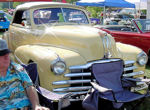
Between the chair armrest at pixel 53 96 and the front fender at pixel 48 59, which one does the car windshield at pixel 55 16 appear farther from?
the chair armrest at pixel 53 96

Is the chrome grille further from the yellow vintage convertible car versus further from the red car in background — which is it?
the red car in background

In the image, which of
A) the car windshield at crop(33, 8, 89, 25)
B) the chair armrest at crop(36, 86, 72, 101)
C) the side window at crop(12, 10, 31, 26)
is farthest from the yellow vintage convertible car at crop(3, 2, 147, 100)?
the chair armrest at crop(36, 86, 72, 101)

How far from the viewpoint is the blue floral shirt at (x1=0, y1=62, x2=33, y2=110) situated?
2.34 metres

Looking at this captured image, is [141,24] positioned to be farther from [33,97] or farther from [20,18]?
[33,97]

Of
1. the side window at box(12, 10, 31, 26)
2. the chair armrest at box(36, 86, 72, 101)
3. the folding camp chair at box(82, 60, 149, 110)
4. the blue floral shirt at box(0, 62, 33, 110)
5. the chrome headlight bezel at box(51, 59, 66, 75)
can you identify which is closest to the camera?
the blue floral shirt at box(0, 62, 33, 110)

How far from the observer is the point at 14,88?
2389mm

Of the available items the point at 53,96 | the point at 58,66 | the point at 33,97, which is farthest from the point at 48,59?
the point at 33,97

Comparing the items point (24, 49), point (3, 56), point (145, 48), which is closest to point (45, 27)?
point (24, 49)

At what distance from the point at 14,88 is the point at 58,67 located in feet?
3.16

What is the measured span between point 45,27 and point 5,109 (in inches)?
89.4

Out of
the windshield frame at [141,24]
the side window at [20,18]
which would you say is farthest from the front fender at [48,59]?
the windshield frame at [141,24]

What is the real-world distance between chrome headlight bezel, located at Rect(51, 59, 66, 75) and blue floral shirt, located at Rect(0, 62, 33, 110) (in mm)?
812

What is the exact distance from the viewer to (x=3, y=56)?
229 cm

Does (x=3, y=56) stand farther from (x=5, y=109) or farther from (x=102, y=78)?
(x=102, y=78)
